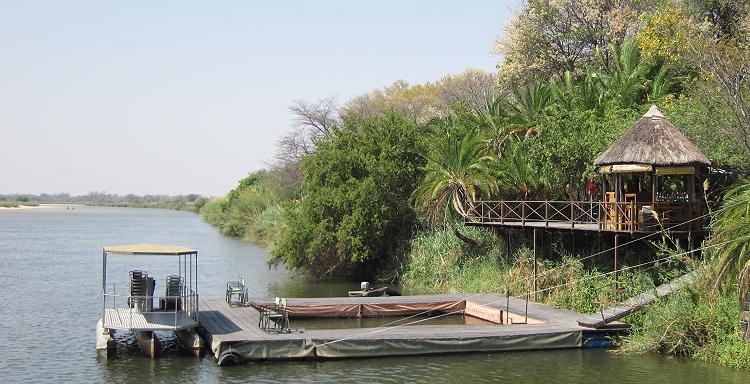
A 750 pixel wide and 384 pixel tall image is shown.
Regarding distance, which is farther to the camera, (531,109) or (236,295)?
(531,109)

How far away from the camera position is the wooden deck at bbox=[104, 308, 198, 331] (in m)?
24.8

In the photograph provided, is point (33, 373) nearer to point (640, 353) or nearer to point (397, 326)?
point (397, 326)

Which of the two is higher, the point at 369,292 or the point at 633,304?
the point at 633,304

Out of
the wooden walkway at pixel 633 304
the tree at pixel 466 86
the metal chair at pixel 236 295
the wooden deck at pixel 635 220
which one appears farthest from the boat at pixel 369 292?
the tree at pixel 466 86

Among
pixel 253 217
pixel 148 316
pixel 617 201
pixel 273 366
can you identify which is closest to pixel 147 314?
pixel 148 316

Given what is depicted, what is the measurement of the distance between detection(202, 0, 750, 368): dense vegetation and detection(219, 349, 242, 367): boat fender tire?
1097 centimetres

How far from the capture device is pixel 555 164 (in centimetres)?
3369

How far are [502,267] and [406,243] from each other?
718 centimetres

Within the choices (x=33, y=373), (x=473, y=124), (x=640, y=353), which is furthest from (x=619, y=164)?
(x=33, y=373)

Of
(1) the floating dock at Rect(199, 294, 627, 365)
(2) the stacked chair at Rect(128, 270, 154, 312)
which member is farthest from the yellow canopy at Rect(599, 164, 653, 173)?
(2) the stacked chair at Rect(128, 270, 154, 312)

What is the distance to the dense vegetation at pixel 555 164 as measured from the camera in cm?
2506

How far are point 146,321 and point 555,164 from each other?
1627 centimetres

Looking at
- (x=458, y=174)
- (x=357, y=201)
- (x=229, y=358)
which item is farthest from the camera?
(x=357, y=201)

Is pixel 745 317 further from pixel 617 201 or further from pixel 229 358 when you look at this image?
pixel 229 358
